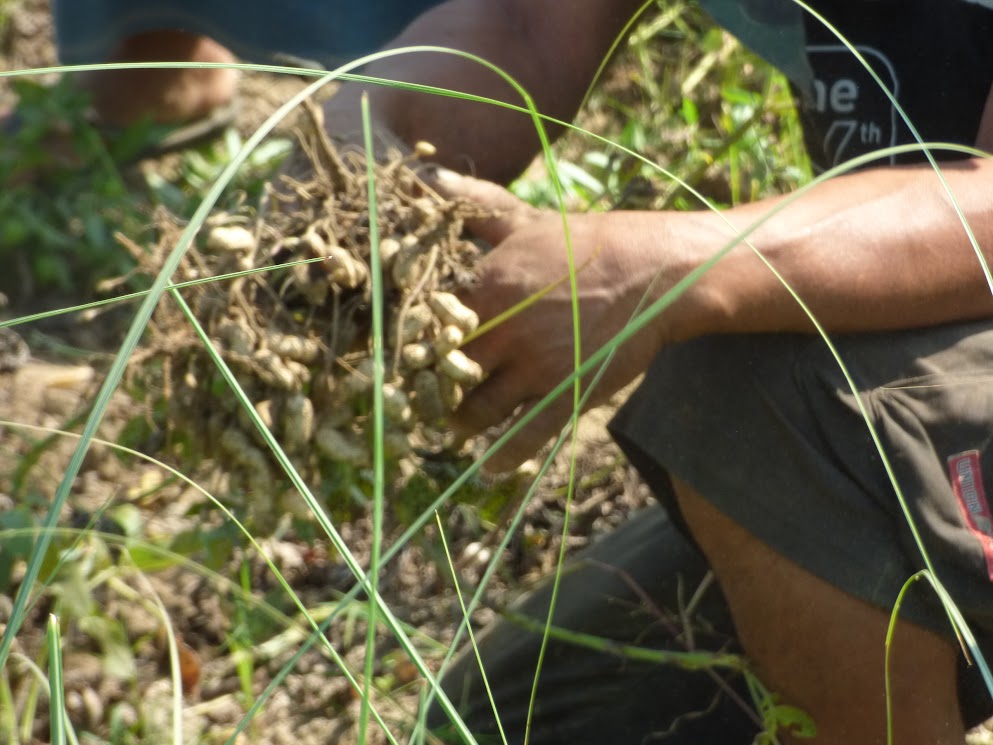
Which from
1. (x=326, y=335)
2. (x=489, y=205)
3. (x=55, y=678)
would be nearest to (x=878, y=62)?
(x=489, y=205)

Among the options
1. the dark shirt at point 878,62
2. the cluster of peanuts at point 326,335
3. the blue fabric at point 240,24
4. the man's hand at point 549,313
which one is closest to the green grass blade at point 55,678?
the cluster of peanuts at point 326,335

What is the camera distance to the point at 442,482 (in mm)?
1307

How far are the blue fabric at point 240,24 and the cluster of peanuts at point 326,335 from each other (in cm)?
124

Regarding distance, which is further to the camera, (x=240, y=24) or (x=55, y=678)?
(x=240, y=24)

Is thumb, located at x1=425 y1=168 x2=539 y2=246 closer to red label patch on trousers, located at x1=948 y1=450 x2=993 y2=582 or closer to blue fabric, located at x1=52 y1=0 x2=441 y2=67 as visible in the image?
red label patch on trousers, located at x1=948 y1=450 x2=993 y2=582

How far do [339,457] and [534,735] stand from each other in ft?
1.89

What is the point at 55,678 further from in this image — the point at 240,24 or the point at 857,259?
the point at 240,24

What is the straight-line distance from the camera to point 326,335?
119cm

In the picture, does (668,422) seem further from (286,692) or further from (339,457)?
(286,692)

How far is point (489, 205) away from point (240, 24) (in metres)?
1.40

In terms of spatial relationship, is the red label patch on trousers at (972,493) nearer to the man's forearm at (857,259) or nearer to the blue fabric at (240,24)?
the man's forearm at (857,259)

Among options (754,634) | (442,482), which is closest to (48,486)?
(442,482)

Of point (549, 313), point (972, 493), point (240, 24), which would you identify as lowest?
point (972, 493)

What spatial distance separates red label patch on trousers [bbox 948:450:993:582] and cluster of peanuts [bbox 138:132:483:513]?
1.54ft
